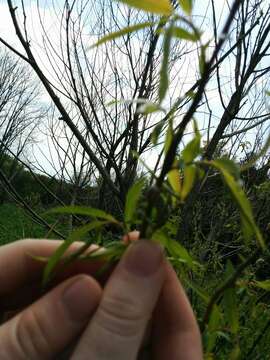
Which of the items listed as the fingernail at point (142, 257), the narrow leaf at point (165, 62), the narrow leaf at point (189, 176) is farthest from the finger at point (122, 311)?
the narrow leaf at point (165, 62)

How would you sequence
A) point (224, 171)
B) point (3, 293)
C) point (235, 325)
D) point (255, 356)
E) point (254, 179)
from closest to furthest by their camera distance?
point (224, 171) < point (235, 325) < point (3, 293) < point (255, 356) < point (254, 179)

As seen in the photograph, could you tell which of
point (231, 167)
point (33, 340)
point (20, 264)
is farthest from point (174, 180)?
point (20, 264)

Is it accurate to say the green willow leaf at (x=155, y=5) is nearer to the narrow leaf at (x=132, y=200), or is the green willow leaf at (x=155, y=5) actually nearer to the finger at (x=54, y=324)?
the narrow leaf at (x=132, y=200)

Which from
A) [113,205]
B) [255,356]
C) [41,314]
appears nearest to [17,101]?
[113,205]

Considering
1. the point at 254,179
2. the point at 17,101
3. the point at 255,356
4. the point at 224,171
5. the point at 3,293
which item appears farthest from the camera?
the point at 17,101

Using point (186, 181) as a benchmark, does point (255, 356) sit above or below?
below

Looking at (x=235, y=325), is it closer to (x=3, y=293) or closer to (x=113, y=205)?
(x=3, y=293)

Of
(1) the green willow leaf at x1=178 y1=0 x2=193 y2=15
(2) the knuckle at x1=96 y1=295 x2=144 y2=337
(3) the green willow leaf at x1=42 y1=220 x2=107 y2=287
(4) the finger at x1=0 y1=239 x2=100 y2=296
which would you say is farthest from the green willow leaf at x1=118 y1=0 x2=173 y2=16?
(4) the finger at x1=0 y1=239 x2=100 y2=296
